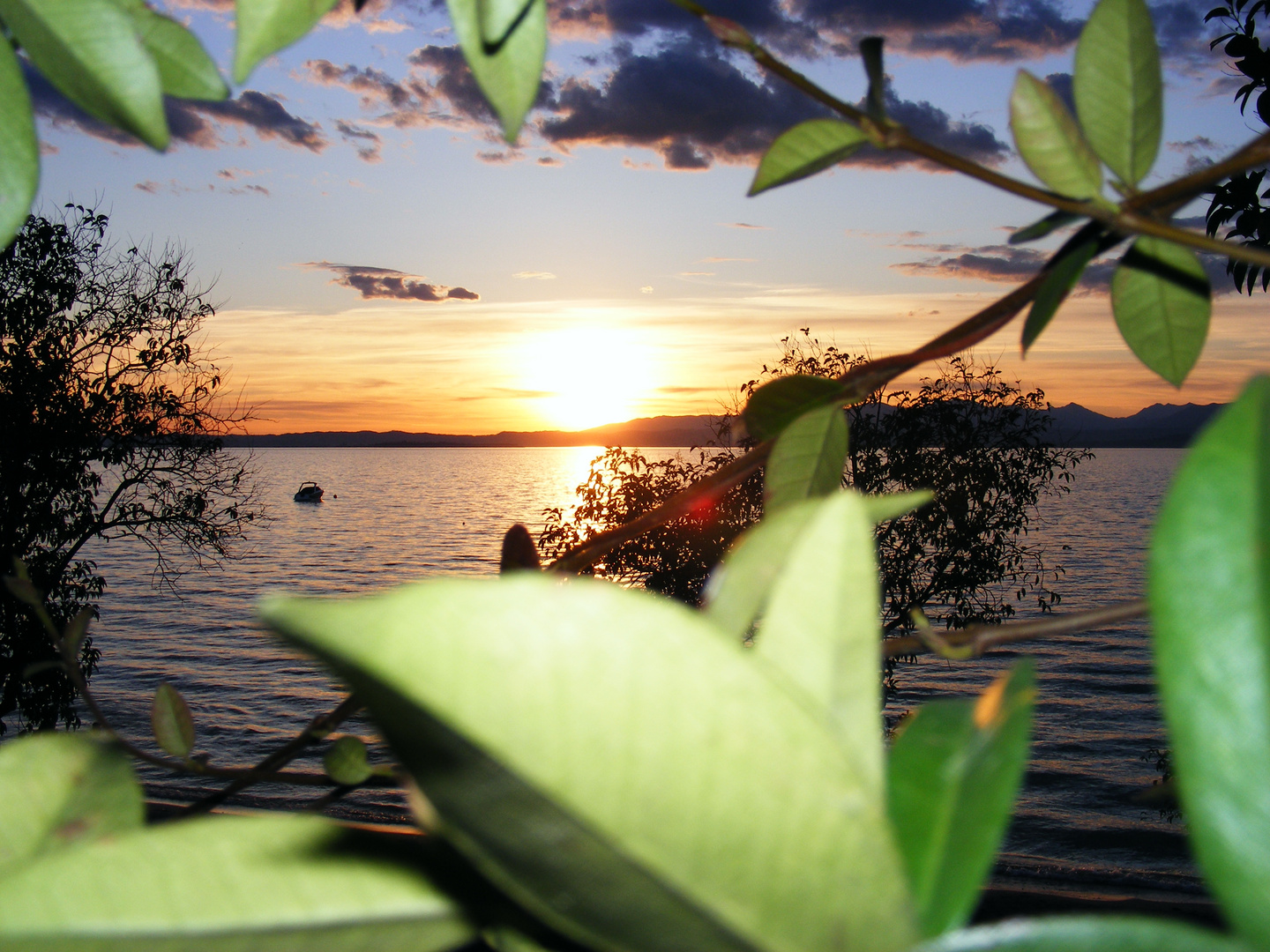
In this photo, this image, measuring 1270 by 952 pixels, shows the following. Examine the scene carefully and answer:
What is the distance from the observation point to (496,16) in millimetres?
265

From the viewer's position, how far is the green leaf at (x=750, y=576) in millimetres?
188

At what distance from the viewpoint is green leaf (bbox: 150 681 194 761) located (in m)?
0.54

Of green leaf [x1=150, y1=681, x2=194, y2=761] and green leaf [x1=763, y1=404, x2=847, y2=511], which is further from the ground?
green leaf [x1=763, y1=404, x2=847, y2=511]

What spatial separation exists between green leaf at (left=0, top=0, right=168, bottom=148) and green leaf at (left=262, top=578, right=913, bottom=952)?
0.24 meters

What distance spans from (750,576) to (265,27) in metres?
0.24

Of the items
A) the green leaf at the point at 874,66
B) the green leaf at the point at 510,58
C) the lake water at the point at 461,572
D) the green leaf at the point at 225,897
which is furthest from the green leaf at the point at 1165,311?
the lake water at the point at 461,572

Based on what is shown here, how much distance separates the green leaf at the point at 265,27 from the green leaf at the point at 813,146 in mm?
182

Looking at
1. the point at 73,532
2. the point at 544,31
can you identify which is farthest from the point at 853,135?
the point at 73,532

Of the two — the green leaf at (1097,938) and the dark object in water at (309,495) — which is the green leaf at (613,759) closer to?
the green leaf at (1097,938)

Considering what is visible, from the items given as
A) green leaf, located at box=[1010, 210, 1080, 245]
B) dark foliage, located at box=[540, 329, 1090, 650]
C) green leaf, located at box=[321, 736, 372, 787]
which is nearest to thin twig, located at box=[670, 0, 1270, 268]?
green leaf, located at box=[1010, 210, 1080, 245]

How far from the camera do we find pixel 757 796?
116 millimetres

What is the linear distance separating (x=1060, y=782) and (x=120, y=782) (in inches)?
611

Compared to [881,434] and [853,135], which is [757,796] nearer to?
[853,135]

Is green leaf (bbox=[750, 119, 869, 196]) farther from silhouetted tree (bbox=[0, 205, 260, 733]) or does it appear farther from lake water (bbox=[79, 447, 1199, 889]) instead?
silhouetted tree (bbox=[0, 205, 260, 733])
